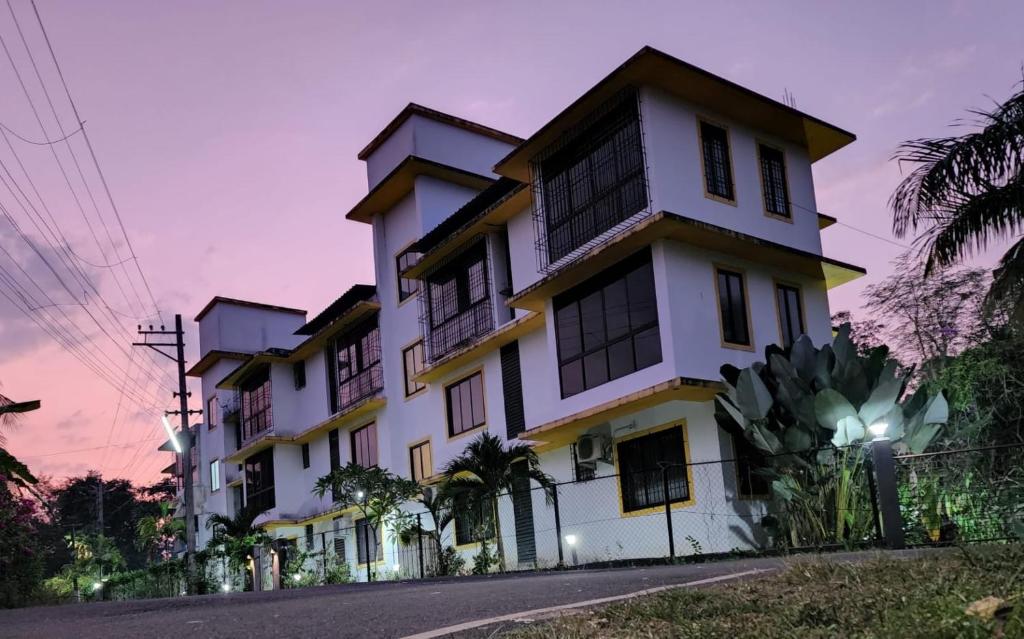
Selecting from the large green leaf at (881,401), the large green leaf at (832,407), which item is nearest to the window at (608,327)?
the large green leaf at (832,407)

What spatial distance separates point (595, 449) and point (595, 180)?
5540 mm

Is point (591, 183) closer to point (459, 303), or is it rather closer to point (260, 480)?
point (459, 303)

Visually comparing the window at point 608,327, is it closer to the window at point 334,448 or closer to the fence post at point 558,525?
the fence post at point 558,525

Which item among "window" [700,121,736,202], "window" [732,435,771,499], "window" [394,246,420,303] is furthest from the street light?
"window" [394,246,420,303]

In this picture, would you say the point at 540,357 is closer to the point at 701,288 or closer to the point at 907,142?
the point at 701,288

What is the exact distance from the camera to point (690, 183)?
64.1 ft

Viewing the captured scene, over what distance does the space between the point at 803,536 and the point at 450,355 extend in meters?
11.7

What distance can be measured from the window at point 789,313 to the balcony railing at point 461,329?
7.01 meters

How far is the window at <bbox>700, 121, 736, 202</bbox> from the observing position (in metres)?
20.2

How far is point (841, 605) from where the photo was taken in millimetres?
5570

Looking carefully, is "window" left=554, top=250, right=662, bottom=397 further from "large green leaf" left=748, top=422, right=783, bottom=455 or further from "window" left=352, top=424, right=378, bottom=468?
"window" left=352, top=424, right=378, bottom=468

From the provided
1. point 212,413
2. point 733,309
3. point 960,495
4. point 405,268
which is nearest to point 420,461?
point 405,268

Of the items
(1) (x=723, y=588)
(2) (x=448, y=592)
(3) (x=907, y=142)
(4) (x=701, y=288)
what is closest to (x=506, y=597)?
(2) (x=448, y=592)

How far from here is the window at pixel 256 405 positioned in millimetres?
38844
